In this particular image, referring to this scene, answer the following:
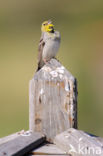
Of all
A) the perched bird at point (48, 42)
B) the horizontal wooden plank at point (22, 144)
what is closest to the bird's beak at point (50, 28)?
the perched bird at point (48, 42)

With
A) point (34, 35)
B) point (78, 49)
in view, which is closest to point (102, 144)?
point (78, 49)

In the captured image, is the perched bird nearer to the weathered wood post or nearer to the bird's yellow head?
the bird's yellow head

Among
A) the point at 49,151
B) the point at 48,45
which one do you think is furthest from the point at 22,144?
the point at 48,45

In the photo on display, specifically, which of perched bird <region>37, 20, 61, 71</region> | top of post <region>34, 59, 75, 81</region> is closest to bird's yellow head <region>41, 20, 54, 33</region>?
perched bird <region>37, 20, 61, 71</region>

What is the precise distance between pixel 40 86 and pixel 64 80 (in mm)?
98

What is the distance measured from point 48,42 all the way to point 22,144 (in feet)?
5.11

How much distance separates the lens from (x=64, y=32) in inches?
86.6

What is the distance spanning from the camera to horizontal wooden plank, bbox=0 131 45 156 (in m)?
1.09

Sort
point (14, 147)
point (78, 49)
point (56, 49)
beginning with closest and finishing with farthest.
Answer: point (14, 147) < point (78, 49) < point (56, 49)

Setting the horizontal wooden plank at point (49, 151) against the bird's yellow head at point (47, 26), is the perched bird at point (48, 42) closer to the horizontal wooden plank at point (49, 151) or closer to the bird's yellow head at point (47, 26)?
the bird's yellow head at point (47, 26)

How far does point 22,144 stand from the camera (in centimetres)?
116

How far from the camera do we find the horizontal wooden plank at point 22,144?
1.09 meters

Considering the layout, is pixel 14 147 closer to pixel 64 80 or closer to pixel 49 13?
pixel 64 80

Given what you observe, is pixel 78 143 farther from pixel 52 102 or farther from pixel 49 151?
pixel 52 102
